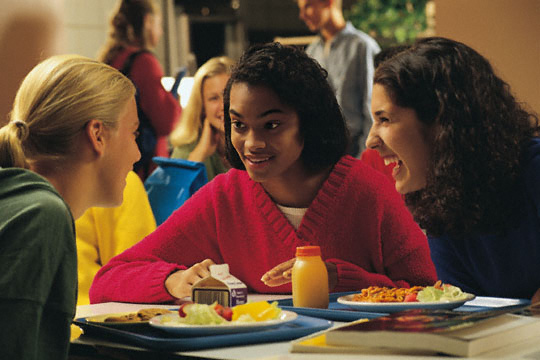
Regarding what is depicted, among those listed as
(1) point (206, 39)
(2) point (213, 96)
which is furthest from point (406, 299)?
(1) point (206, 39)

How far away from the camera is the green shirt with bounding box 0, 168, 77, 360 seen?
4.69 ft

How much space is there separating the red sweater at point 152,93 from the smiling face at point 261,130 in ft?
8.19

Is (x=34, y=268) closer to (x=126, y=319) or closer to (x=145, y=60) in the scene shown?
(x=126, y=319)

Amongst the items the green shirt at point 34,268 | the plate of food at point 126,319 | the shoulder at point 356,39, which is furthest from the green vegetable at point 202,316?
the shoulder at point 356,39

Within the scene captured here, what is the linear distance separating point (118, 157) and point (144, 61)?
9.37 feet

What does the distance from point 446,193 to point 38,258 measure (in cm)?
107

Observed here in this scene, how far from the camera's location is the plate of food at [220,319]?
1.58 metres

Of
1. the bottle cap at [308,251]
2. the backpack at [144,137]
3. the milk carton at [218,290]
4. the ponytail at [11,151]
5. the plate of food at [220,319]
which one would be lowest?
the backpack at [144,137]

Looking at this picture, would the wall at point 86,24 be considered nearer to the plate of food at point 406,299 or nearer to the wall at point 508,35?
the wall at point 508,35

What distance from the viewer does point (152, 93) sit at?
4793mm

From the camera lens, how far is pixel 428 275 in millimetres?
2279

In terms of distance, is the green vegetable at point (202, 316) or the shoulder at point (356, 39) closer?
the green vegetable at point (202, 316)

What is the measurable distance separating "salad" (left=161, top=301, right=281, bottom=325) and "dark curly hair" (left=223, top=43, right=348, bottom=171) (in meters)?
0.83

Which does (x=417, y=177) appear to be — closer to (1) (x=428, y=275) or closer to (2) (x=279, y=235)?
(1) (x=428, y=275)
